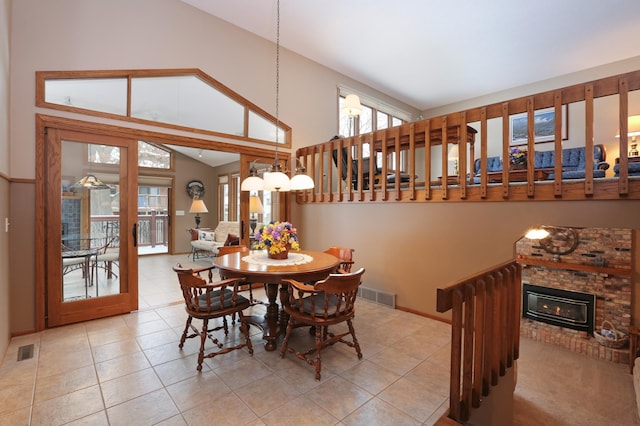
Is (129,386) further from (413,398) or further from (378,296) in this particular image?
(378,296)

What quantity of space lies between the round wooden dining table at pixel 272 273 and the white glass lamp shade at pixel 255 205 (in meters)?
1.77

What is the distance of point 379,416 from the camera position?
74.5 inches

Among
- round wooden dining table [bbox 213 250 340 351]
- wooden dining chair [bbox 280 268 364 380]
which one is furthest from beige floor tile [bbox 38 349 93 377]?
wooden dining chair [bbox 280 268 364 380]

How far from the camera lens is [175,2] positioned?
13.3 ft

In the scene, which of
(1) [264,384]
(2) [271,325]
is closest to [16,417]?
(1) [264,384]

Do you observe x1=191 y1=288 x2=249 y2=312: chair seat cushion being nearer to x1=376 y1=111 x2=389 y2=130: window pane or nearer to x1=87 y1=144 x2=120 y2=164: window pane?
x1=87 y1=144 x2=120 y2=164: window pane

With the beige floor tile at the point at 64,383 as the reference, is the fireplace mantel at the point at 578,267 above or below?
above

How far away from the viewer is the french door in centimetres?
321

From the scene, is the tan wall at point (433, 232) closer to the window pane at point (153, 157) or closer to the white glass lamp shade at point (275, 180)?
the white glass lamp shade at point (275, 180)

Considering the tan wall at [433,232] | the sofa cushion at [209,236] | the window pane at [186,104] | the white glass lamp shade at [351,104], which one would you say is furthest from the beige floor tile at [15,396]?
the sofa cushion at [209,236]

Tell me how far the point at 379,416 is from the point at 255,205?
12.3ft

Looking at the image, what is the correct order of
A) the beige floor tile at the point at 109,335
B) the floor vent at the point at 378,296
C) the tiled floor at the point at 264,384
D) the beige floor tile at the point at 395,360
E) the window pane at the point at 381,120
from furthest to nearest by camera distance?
1. the window pane at the point at 381,120
2. the floor vent at the point at 378,296
3. the beige floor tile at the point at 109,335
4. the beige floor tile at the point at 395,360
5. the tiled floor at the point at 264,384

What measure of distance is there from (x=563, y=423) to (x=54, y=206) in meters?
4.99

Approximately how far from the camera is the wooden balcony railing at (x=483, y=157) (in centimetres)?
241
